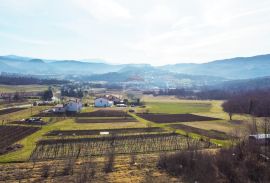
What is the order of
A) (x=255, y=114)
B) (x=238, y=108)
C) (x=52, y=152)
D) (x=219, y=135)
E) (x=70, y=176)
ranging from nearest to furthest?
(x=70, y=176), (x=52, y=152), (x=219, y=135), (x=255, y=114), (x=238, y=108)

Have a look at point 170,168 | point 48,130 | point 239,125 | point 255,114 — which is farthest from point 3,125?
point 255,114

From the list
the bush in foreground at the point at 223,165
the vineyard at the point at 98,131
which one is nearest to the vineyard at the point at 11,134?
the vineyard at the point at 98,131

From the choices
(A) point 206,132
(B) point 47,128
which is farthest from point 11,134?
(A) point 206,132

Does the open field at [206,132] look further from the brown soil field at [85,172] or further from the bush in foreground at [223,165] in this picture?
the brown soil field at [85,172]

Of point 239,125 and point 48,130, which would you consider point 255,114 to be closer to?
point 239,125

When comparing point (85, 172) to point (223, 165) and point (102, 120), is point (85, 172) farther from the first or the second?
point (102, 120)

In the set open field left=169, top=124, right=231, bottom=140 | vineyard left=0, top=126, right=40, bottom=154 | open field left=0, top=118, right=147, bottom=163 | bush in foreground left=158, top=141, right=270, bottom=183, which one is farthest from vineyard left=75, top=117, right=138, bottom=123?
bush in foreground left=158, top=141, right=270, bottom=183

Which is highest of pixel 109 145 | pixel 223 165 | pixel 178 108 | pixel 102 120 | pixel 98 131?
pixel 223 165
